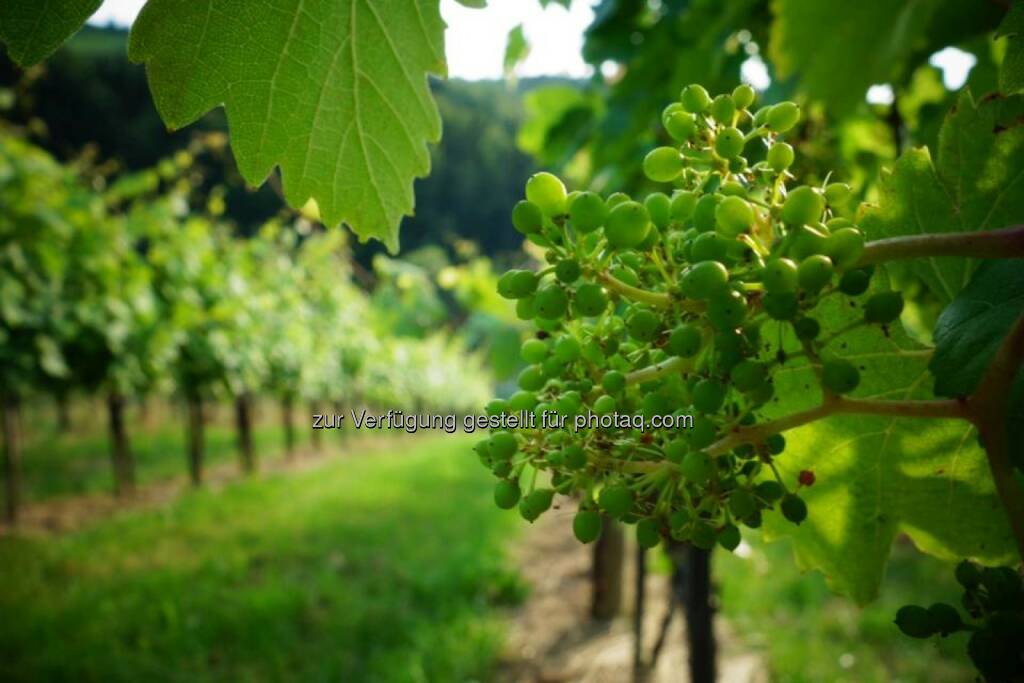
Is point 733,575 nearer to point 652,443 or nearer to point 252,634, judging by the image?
point 252,634

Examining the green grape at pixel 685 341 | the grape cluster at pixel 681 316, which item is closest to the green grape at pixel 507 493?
the grape cluster at pixel 681 316

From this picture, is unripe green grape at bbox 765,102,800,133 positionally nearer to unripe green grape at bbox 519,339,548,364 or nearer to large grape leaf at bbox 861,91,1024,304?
large grape leaf at bbox 861,91,1024,304

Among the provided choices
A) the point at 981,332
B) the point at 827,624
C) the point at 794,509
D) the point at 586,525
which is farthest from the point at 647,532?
the point at 827,624

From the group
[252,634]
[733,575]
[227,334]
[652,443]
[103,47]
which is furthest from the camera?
[103,47]

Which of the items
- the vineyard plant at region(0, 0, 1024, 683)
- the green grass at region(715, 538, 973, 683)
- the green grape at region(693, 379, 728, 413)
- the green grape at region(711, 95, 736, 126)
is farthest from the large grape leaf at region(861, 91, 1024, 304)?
the green grass at region(715, 538, 973, 683)

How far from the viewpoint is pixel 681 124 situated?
72 centimetres

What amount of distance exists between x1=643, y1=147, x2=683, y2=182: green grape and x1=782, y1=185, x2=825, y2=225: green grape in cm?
15

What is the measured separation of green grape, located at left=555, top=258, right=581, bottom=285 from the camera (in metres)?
0.66

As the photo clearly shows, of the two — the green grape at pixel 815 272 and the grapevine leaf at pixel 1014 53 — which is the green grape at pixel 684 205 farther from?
the grapevine leaf at pixel 1014 53

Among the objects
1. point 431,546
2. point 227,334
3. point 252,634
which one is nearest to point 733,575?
point 431,546

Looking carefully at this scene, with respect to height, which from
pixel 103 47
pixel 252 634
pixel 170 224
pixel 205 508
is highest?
pixel 103 47

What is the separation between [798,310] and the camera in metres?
0.61

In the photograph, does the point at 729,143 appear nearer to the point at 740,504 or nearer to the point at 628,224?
the point at 628,224

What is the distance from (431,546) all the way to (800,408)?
7306mm
